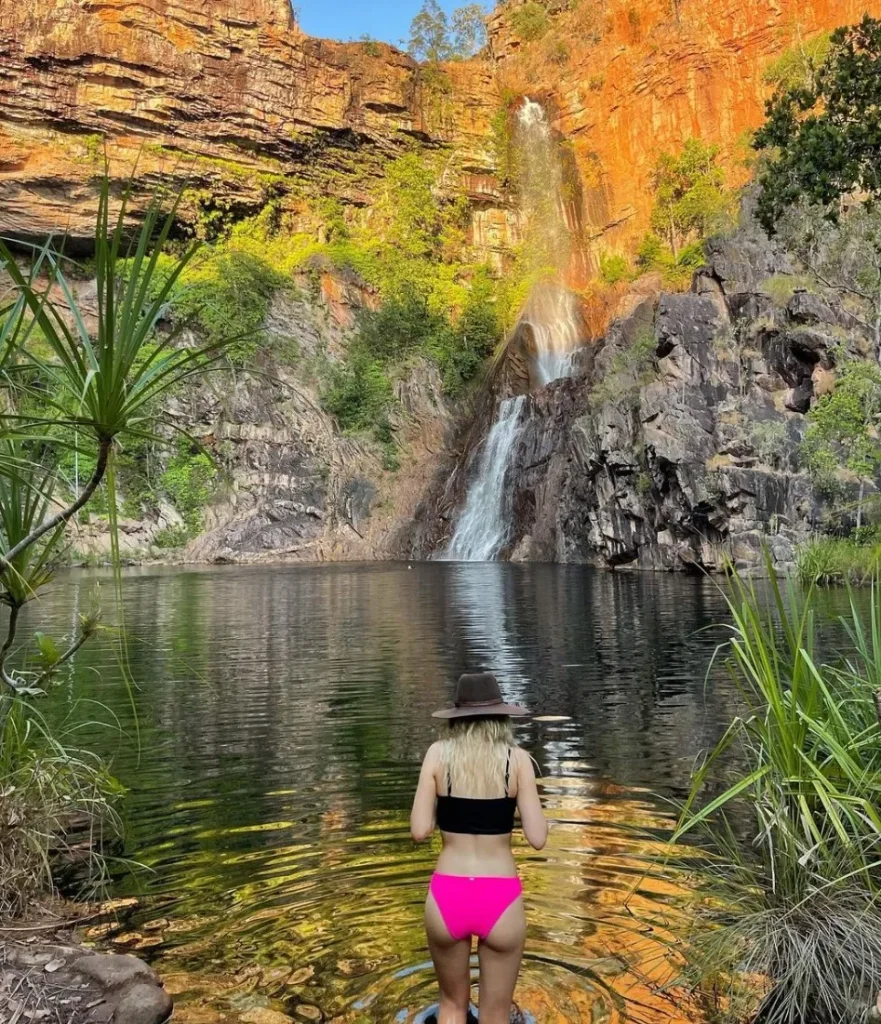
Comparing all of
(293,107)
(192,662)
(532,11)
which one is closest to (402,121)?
(293,107)

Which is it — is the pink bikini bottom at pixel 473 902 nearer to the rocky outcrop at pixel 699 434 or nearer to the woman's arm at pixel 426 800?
the woman's arm at pixel 426 800

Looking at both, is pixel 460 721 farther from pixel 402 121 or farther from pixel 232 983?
pixel 402 121

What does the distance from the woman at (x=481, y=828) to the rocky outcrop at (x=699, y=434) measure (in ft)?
84.6

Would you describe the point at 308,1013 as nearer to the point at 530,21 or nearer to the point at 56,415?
the point at 56,415

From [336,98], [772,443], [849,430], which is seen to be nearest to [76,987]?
[849,430]

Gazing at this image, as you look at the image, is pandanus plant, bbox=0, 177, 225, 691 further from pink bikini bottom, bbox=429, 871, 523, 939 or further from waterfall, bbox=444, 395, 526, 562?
waterfall, bbox=444, 395, 526, 562

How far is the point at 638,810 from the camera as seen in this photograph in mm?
7594

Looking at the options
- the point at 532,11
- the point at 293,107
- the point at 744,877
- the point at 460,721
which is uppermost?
the point at 532,11

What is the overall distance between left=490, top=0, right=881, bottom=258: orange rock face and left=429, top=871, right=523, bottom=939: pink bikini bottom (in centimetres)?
6429

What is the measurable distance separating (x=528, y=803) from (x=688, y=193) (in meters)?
63.8

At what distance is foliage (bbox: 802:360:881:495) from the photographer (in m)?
30.4

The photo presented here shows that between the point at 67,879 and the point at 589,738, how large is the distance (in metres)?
5.85

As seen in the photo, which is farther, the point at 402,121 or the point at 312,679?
the point at 402,121

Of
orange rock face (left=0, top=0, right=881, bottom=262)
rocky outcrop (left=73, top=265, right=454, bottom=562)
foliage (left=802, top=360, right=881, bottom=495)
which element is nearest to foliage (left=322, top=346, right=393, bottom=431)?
rocky outcrop (left=73, top=265, right=454, bottom=562)
